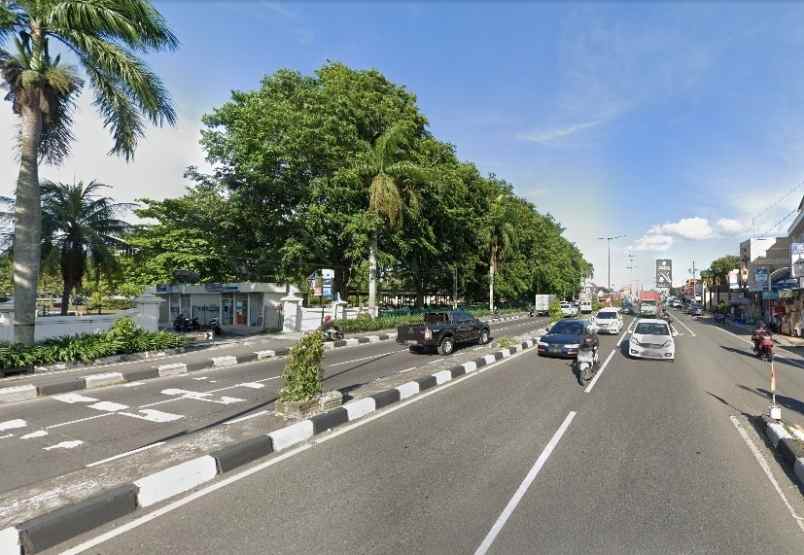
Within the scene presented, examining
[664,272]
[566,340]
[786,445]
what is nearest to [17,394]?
[786,445]

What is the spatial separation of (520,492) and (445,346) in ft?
39.9

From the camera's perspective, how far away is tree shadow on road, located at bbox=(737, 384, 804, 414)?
29.4 ft

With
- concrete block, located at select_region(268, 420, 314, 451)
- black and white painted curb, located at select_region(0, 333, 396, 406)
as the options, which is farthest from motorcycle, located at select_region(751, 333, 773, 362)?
black and white painted curb, located at select_region(0, 333, 396, 406)

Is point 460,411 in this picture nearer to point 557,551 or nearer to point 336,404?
point 336,404

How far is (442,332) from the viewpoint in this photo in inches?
664

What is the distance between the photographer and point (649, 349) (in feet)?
49.0

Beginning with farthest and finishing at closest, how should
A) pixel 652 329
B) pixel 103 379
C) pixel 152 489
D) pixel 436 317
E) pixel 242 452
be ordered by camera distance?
pixel 436 317 < pixel 652 329 < pixel 103 379 < pixel 242 452 < pixel 152 489

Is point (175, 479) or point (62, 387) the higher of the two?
point (175, 479)

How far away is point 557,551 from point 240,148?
24718 millimetres

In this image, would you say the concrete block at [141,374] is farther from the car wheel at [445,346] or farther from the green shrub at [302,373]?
the car wheel at [445,346]

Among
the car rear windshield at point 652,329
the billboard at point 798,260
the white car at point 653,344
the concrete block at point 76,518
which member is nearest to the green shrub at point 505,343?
the white car at point 653,344

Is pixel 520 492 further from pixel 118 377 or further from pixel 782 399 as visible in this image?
pixel 118 377

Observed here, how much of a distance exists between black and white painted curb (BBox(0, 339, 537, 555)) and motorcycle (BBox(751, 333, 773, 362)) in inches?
628

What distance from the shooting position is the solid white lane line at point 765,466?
14.3 feet
